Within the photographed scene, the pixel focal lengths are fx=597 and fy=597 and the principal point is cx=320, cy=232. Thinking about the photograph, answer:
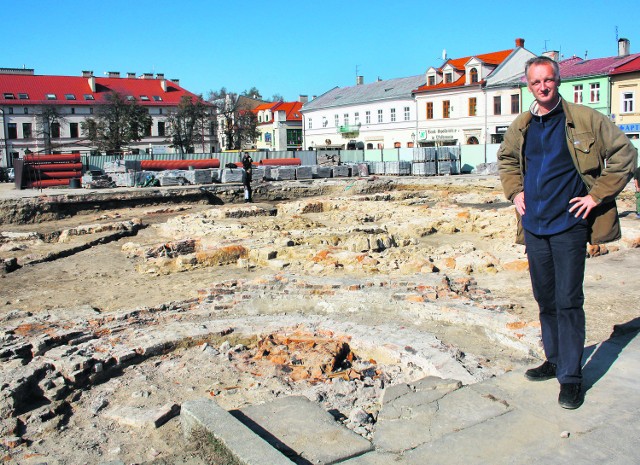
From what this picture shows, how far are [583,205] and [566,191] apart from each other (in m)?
0.12

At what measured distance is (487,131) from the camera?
4019 centimetres

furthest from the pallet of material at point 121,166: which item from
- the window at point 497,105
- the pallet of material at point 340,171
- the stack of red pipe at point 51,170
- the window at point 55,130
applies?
the window at point 55,130

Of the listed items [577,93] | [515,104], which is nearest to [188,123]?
[515,104]

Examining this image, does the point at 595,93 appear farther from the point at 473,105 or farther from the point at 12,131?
the point at 12,131

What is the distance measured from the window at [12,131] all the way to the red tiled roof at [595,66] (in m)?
48.1

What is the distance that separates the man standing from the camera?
3.09 meters

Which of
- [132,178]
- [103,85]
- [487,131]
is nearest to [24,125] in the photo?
[103,85]

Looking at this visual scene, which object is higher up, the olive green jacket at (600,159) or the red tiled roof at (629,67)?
the red tiled roof at (629,67)

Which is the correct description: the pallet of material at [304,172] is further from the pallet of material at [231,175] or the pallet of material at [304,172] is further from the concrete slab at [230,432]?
the concrete slab at [230,432]

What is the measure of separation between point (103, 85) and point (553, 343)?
217 feet

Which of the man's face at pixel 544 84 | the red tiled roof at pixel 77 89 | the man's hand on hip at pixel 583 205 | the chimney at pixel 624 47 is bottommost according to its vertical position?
the man's hand on hip at pixel 583 205

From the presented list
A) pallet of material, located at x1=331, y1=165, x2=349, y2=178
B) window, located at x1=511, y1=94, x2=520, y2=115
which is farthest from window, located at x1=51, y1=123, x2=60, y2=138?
window, located at x1=511, y1=94, x2=520, y2=115

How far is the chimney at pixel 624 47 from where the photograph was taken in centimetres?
3556

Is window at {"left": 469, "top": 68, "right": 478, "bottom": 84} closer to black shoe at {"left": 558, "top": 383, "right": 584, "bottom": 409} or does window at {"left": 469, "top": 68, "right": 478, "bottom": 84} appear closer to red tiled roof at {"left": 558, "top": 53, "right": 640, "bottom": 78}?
red tiled roof at {"left": 558, "top": 53, "right": 640, "bottom": 78}
